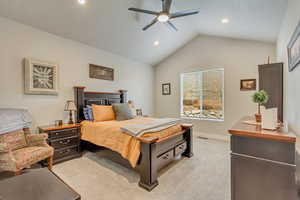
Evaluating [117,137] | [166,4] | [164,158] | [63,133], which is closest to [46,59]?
[63,133]

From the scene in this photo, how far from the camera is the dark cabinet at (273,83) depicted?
2.80 metres

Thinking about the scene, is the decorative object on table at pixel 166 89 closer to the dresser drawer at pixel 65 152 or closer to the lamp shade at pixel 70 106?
the lamp shade at pixel 70 106

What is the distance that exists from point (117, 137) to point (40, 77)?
2.15 meters

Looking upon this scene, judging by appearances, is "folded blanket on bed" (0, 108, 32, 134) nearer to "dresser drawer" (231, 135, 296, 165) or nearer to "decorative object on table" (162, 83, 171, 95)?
"dresser drawer" (231, 135, 296, 165)

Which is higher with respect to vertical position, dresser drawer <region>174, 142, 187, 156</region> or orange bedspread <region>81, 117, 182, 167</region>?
orange bedspread <region>81, 117, 182, 167</region>

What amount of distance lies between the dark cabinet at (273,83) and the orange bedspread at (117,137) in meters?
1.96

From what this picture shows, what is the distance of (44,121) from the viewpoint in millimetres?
3141

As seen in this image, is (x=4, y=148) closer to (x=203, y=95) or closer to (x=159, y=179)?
(x=159, y=179)

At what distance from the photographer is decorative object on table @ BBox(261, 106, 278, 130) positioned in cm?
136

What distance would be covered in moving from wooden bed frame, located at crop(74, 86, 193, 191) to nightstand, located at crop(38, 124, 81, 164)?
1.80ft

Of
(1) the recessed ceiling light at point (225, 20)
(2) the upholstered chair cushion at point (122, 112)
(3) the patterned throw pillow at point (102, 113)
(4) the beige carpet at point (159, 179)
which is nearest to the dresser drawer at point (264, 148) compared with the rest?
(4) the beige carpet at point (159, 179)

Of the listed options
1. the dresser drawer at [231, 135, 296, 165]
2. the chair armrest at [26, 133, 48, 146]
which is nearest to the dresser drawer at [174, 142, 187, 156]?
the dresser drawer at [231, 135, 296, 165]

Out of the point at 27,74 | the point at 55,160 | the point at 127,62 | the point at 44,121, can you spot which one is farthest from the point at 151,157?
the point at 127,62

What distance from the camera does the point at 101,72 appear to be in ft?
14.0
